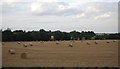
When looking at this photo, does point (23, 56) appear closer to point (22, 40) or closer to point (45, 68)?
point (45, 68)

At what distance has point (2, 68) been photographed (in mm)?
8180

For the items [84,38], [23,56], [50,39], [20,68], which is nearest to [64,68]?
[20,68]

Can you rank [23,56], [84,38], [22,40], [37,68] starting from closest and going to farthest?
[37,68] < [23,56] < [22,40] < [84,38]

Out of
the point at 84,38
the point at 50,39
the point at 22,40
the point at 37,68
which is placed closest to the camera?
the point at 37,68

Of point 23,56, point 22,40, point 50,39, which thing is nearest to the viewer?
point 23,56

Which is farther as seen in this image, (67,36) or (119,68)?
(67,36)

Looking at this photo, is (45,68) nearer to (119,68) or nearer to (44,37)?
(119,68)

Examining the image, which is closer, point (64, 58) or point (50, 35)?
point (64, 58)

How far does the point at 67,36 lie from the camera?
102ft

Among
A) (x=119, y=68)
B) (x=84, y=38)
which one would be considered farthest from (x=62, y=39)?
(x=119, y=68)

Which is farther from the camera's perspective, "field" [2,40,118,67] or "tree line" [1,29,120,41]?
"tree line" [1,29,120,41]

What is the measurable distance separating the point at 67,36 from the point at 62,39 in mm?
1317

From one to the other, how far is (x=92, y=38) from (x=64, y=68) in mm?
25537

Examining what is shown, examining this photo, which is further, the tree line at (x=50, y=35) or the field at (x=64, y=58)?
the tree line at (x=50, y=35)
